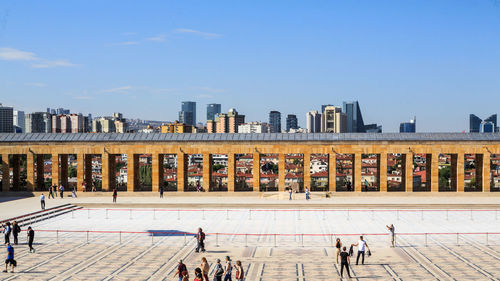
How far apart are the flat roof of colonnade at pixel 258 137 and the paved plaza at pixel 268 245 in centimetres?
1221

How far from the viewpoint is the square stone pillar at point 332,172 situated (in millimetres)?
49219

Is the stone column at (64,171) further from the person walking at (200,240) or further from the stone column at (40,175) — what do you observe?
the person walking at (200,240)

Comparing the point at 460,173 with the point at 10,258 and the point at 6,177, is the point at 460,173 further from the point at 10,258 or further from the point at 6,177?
the point at 6,177

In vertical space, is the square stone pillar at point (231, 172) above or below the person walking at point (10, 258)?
above

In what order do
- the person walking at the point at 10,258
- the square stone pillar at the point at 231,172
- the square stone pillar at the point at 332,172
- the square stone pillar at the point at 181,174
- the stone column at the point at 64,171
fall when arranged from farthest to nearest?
the stone column at the point at 64,171, the square stone pillar at the point at 181,174, the square stone pillar at the point at 231,172, the square stone pillar at the point at 332,172, the person walking at the point at 10,258

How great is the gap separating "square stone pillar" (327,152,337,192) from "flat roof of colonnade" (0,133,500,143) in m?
1.68

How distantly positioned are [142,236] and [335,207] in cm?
1754

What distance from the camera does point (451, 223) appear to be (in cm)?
3247

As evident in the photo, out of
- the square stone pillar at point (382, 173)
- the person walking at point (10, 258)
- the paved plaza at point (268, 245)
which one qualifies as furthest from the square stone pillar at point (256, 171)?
the person walking at point (10, 258)

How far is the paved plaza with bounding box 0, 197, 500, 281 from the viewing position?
67.4ft

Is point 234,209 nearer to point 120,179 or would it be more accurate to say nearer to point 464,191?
point 464,191

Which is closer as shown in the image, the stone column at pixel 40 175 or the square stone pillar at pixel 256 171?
the square stone pillar at pixel 256 171

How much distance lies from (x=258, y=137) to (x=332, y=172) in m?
7.90

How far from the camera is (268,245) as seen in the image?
2562 centimetres
